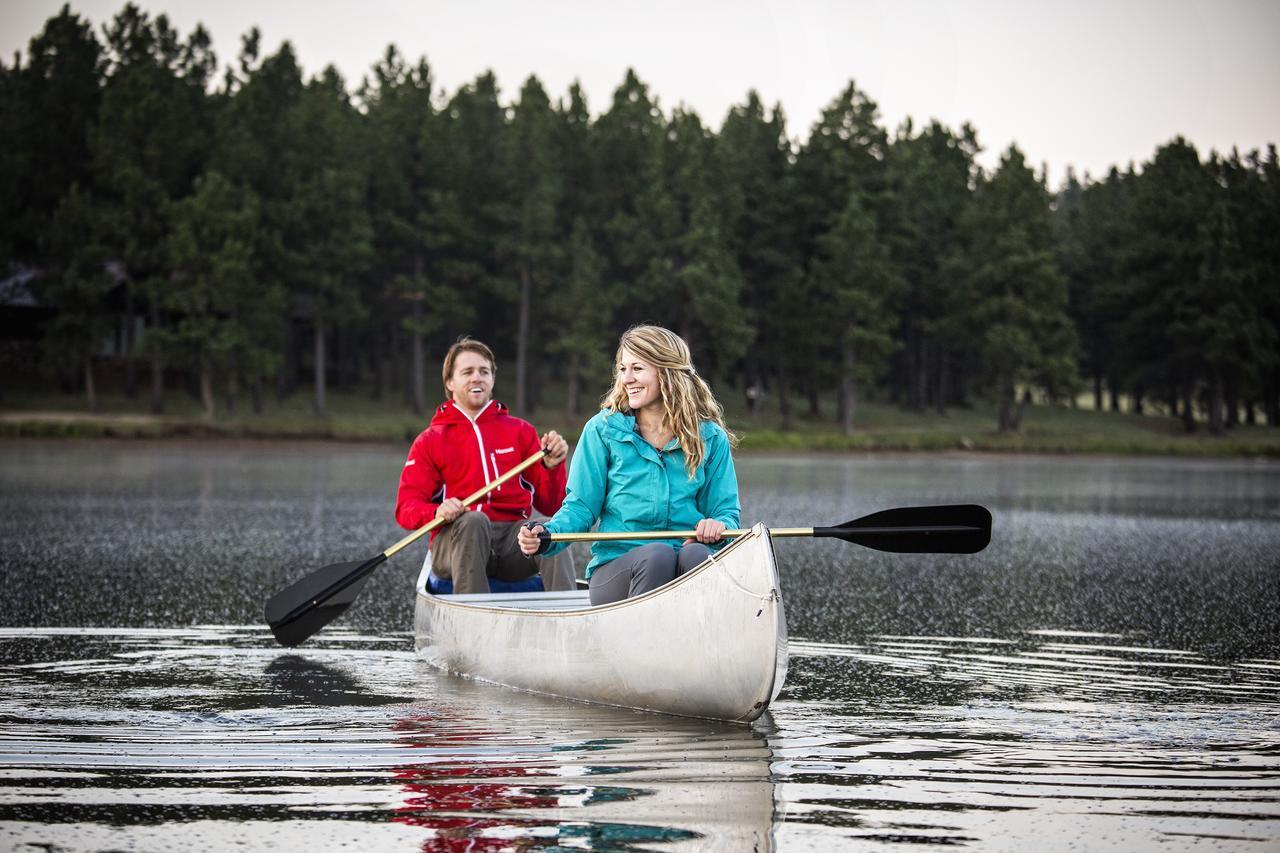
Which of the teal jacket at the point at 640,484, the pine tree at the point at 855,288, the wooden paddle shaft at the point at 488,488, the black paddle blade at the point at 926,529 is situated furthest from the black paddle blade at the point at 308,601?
the pine tree at the point at 855,288

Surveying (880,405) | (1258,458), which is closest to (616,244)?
(880,405)

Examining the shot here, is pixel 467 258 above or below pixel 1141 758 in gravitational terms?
above

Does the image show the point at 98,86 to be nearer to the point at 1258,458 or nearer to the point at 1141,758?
the point at 1258,458

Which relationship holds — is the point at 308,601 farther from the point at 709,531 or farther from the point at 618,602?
the point at 709,531

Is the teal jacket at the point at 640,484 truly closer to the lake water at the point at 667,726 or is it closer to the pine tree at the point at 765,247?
the lake water at the point at 667,726

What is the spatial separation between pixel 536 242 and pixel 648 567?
56767 mm

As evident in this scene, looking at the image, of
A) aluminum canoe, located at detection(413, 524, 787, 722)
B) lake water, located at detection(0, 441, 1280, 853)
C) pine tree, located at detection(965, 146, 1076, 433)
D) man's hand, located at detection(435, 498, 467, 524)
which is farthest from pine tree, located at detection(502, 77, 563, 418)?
aluminum canoe, located at detection(413, 524, 787, 722)

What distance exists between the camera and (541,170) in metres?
62.4

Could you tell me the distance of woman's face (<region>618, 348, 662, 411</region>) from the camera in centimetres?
736

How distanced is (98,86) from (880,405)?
40163mm

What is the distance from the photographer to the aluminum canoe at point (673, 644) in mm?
6594

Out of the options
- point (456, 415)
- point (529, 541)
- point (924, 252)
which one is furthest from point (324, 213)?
point (529, 541)

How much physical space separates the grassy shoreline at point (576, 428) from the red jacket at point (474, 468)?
38.0 metres

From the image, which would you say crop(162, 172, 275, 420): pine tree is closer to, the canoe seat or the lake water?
the lake water
